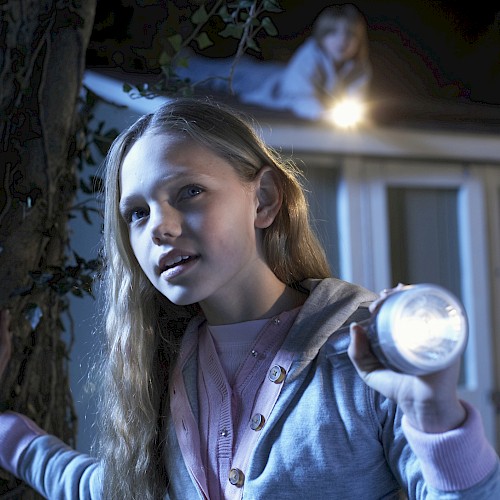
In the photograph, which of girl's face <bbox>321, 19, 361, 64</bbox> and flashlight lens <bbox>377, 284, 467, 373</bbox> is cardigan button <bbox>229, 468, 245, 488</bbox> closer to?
flashlight lens <bbox>377, 284, 467, 373</bbox>

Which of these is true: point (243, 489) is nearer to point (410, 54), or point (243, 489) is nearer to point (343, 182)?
point (343, 182)

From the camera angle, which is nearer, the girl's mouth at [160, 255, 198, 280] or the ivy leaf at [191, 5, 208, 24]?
the girl's mouth at [160, 255, 198, 280]

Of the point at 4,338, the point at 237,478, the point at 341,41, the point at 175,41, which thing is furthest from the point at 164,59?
the point at 341,41

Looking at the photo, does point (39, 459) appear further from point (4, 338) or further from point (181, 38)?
point (181, 38)

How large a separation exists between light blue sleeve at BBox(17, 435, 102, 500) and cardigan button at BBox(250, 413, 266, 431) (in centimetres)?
35

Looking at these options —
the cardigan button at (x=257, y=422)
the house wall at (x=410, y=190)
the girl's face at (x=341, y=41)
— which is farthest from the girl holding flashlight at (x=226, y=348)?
the girl's face at (x=341, y=41)

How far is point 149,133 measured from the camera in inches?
41.8

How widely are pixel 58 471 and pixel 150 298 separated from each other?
1.16 feet

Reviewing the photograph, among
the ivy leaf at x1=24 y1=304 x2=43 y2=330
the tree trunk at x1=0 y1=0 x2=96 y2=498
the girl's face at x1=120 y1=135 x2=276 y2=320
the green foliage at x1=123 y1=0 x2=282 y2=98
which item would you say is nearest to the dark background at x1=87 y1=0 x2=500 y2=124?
the green foliage at x1=123 y1=0 x2=282 y2=98

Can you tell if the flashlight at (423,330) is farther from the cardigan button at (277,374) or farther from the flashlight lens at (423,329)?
the cardigan button at (277,374)

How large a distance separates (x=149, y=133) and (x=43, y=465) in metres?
0.62

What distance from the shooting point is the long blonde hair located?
1.08 metres

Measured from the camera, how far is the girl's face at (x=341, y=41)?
305cm

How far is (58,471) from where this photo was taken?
1242mm
